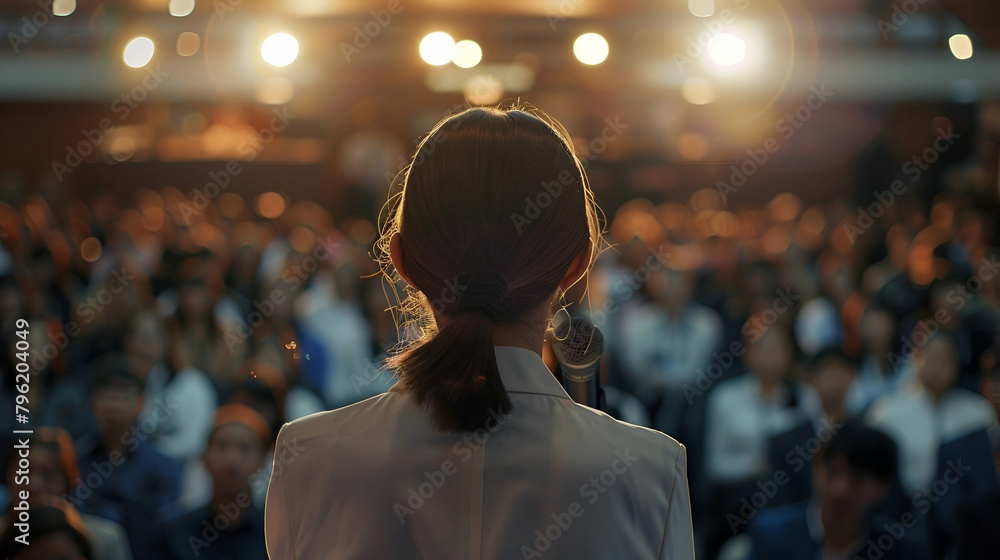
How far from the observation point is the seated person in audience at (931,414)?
9.27ft

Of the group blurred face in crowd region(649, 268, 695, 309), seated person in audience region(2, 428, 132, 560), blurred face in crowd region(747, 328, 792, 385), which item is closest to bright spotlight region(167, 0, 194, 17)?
blurred face in crowd region(649, 268, 695, 309)

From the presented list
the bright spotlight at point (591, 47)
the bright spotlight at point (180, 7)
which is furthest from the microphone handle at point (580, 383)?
the bright spotlight at point (180, 7)

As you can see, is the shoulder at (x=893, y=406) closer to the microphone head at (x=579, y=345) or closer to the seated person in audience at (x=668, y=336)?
the seated person in audience at (x=668, y=336)

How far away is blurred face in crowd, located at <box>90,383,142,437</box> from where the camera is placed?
9.30ft

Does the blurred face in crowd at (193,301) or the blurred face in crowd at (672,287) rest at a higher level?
the blurred face in crowd at (193,301)

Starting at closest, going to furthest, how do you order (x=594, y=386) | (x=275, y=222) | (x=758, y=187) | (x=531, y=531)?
1. (x=531, y=531)
2. (x=594, y=386)
3. (x=275, y=222)
4. (x=758, y=187)

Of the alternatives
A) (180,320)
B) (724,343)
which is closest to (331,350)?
(180,320)

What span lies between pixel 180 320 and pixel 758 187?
8041 mm

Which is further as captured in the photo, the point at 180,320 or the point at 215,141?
the point at 215,141

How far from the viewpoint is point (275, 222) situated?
784 cm

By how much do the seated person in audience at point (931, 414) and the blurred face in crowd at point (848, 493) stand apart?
16.8 inches

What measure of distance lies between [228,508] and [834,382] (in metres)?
2.21

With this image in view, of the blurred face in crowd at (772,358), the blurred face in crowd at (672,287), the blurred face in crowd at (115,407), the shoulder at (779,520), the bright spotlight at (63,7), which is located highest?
the bright spotlight at (63,7)

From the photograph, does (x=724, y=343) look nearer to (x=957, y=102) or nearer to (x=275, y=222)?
(x=275, y=222)
